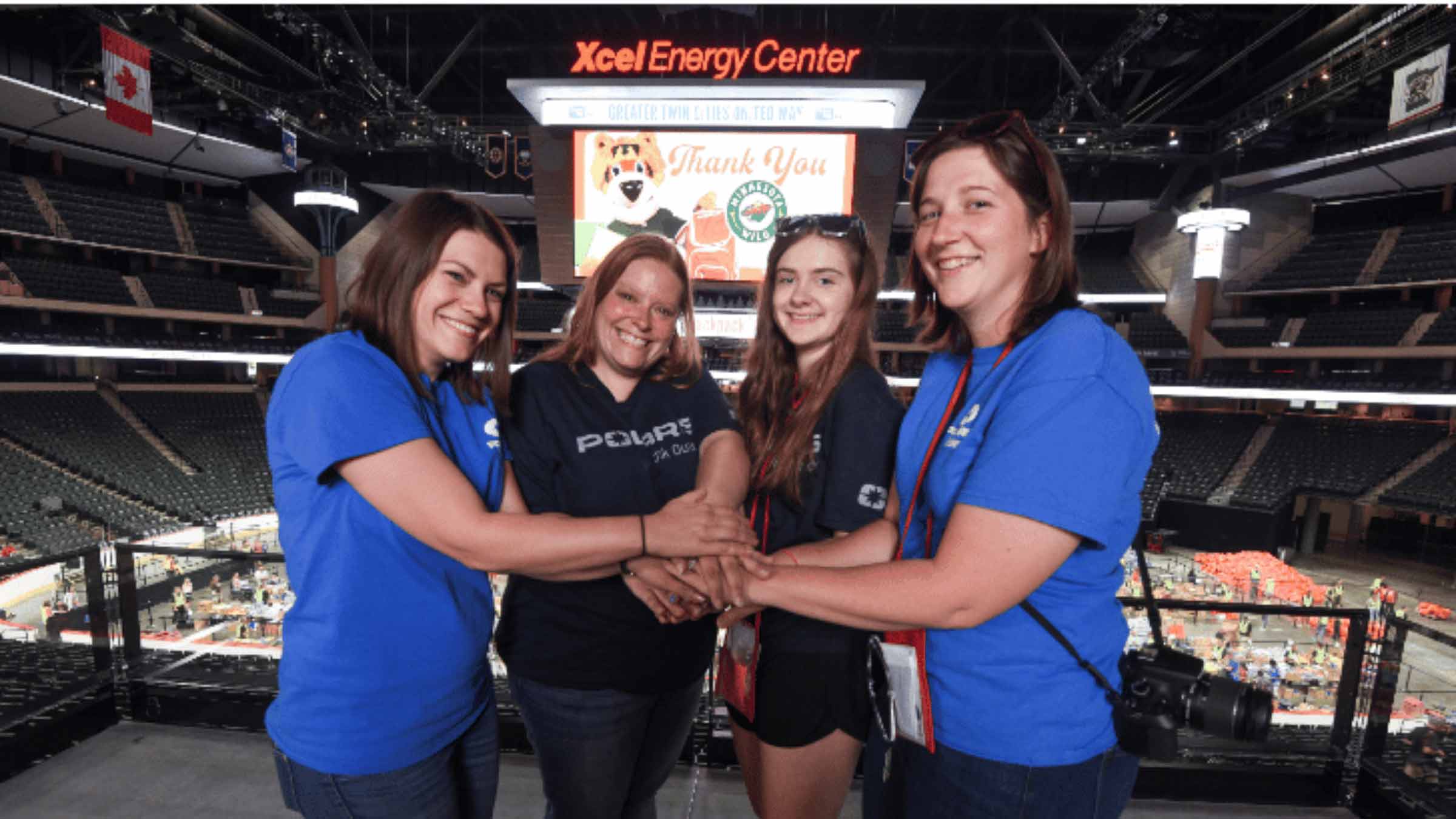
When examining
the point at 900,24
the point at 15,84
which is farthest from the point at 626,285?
the point at 15,84

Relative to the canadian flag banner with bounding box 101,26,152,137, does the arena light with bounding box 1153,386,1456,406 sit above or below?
below

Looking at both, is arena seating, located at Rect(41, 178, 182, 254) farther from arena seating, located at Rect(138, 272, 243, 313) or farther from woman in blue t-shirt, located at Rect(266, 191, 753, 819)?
woman in blue t-shirt, located at Rect(266, 191, 753, 819)

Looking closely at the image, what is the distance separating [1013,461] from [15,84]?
21752mm

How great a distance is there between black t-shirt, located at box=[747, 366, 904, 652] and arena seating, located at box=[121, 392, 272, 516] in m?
17.8

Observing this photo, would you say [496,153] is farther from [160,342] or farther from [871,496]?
[871,496]

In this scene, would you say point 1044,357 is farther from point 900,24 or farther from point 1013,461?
point 900,24

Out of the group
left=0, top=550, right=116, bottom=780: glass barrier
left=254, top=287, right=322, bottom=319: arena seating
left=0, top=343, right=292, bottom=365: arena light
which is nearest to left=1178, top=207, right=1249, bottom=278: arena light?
left=0, top=550, right=116, bottom=780: glass barrier

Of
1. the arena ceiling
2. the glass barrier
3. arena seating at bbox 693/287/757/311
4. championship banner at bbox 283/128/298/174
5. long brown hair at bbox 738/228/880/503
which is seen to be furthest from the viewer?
arena seating at bbox 693/287/757/311

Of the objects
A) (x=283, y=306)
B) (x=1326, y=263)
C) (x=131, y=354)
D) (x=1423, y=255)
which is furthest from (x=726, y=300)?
(x=1423, y=255)

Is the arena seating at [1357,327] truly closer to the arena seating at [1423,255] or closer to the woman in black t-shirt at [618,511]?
the arena seating at [1423,255]

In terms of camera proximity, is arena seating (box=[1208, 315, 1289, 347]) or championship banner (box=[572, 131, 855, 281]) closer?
championship banner (box=[572, 131, 855, 281])

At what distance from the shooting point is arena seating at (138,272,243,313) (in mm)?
20000

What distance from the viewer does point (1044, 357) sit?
1025mm

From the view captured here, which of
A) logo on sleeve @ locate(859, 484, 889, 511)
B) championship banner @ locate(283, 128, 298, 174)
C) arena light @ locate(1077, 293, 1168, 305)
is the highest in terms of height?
championship banner @ locate(283, 128, 298, 174)
